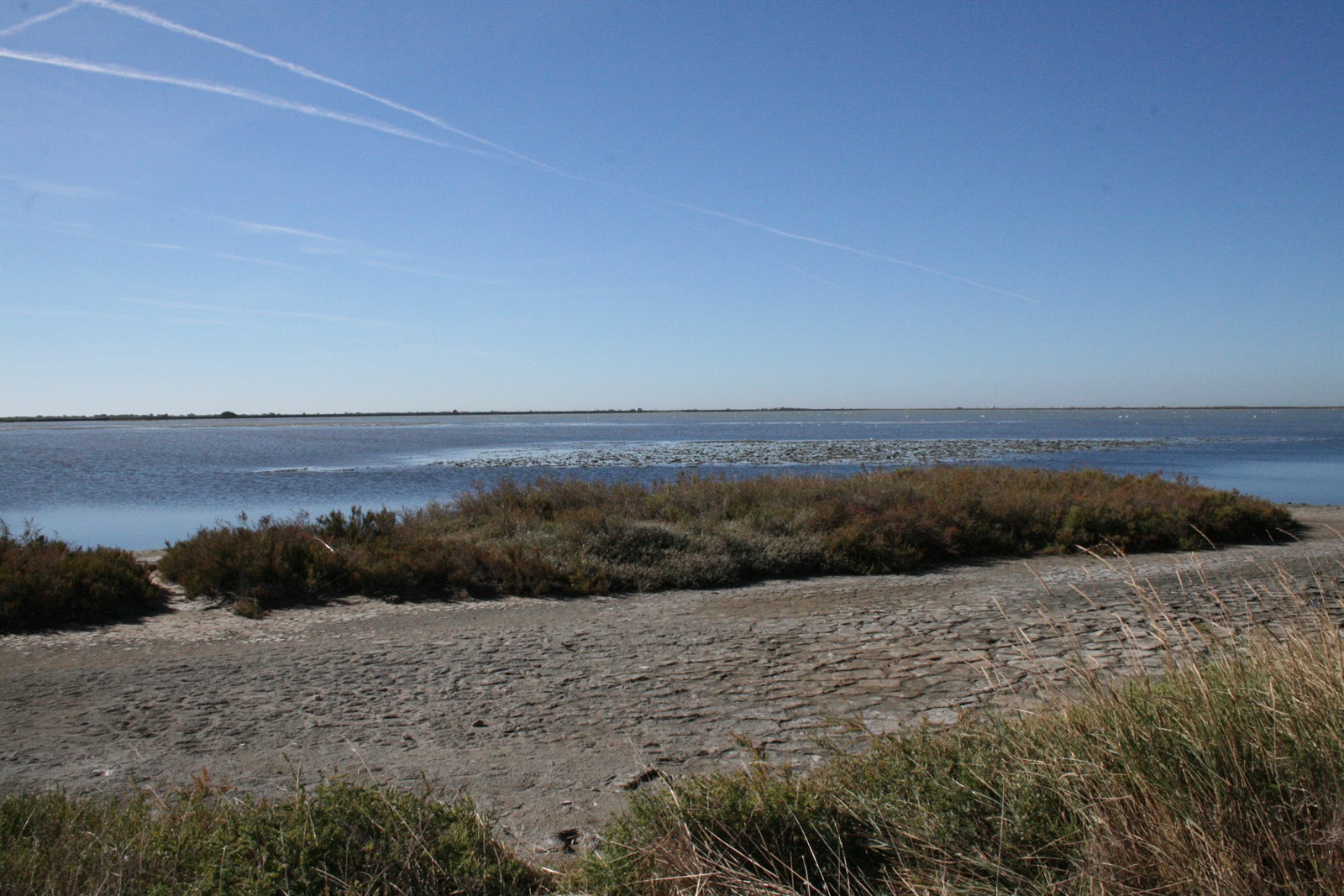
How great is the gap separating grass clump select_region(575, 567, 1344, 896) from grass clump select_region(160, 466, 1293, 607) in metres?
7.67

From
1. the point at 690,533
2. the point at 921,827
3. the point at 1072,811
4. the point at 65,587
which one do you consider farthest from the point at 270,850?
the point at 690,533

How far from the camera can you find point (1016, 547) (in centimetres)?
1428

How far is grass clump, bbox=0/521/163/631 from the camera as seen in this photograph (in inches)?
368

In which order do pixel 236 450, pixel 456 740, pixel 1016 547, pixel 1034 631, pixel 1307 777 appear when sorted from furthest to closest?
pixel 236 450
pixel 1016 547
pixel 1034 631
pixel 456 740
pixel 1307 777

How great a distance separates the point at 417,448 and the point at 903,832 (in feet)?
218

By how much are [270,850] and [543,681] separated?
12.1 feet

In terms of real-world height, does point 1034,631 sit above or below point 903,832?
below

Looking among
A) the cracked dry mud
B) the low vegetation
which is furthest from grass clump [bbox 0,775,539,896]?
the cracked dry mud

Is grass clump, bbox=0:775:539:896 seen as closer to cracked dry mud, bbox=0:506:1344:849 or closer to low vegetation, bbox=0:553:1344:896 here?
low vegetation, bbox=0:553:1344:896

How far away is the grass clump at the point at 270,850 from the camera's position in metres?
3.30

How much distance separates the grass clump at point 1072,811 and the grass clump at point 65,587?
8424 millimetres

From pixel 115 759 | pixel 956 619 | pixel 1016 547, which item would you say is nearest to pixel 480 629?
pixel 115 759

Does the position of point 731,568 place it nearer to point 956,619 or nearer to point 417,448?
point 956,619

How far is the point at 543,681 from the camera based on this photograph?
7.15 m
